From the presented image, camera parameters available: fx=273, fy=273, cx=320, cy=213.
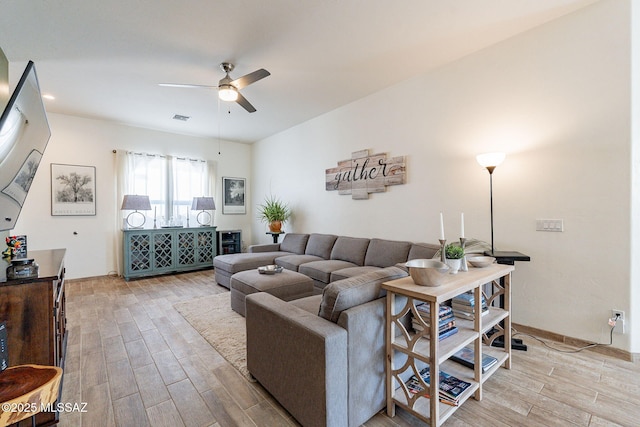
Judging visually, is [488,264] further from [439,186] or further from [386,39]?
[386,39]

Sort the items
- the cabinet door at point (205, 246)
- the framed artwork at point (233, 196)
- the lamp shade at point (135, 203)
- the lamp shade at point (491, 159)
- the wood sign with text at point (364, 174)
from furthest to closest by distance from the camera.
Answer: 1. the framed artwork at point (233, 196)
2. the cabinet door at point (205, 246)
3. the lamp shade at point (135, 203)
4. the wood sign with text at point (364, 174)
5. the lamp shade at point (491, 159)

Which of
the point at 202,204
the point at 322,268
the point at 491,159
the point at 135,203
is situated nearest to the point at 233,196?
the point at 202,204

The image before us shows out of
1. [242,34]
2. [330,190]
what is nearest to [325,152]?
[330,190]

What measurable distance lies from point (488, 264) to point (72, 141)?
6.39 meters

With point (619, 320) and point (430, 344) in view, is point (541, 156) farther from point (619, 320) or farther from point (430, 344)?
point (430, 344)

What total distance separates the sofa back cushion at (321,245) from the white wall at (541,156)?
3.57 feet

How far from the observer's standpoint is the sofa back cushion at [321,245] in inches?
176

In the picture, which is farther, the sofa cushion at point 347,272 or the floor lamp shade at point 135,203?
the floor lamp shade at point 135,203

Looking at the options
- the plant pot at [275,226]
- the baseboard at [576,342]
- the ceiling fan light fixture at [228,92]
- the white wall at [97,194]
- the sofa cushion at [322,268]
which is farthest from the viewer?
the plant pot at [275,226]

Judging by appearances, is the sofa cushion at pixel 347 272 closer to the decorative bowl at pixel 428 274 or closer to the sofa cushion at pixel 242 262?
the sofa cushion at pixel 242 262

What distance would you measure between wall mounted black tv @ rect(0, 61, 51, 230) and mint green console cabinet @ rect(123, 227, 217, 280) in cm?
305

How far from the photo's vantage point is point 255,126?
543 cm

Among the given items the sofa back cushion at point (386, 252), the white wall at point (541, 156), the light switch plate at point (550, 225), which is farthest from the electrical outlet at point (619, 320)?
the sofa back cushion at point (386, 252)

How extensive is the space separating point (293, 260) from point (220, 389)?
2.40m
